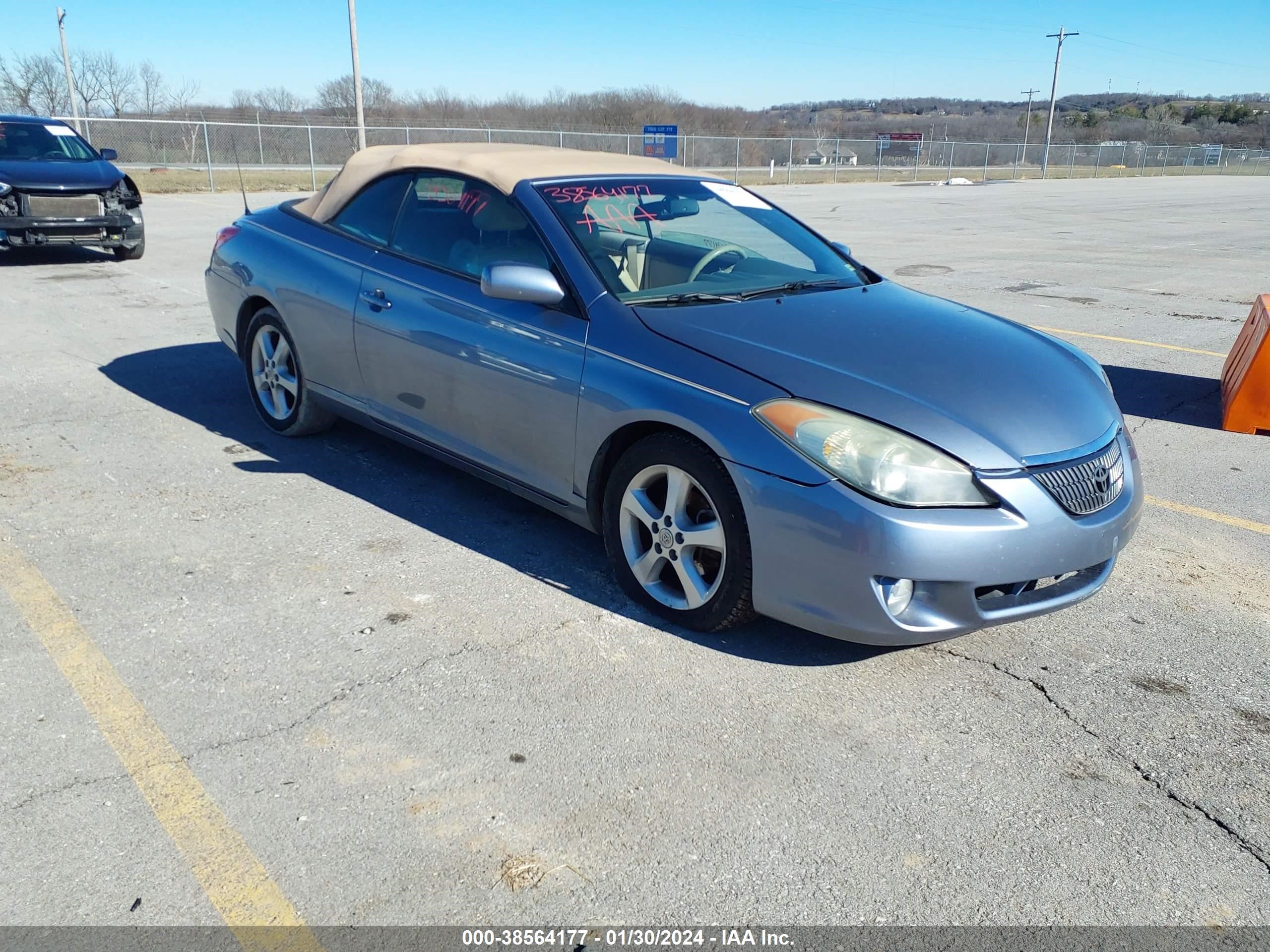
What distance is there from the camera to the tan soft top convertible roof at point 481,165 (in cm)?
442

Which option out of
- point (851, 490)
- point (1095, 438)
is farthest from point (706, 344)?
point (1095, 438)

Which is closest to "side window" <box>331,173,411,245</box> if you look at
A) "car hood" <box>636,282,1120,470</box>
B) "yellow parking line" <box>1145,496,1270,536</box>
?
"car hood" <box>636,282,1120,470</box>

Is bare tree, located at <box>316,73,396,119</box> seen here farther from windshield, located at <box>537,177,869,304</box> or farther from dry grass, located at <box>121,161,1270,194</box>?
windshield, located at <box>537,177,869,304</box>

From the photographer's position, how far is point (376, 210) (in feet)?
16.0

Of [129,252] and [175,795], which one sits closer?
[175,795]

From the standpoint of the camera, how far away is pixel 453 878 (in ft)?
8.00

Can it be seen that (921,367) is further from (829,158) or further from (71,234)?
(829,158)

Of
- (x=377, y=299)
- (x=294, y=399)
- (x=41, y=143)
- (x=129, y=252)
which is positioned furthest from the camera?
(x=129, y=252)

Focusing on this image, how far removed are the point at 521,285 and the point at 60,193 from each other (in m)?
9.49

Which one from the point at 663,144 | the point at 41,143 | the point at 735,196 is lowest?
the point at 735,196

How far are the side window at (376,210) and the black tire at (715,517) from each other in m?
1.88

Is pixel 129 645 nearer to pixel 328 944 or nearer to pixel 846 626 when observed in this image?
pixel 328 944

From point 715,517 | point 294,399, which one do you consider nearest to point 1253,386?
point 715,517

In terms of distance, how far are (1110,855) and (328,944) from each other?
1882 millimetres
